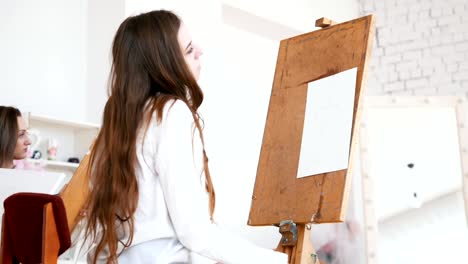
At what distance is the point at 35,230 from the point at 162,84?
46cm

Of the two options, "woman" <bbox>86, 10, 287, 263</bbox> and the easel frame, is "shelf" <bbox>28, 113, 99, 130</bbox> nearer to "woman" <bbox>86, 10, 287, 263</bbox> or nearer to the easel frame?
the easel frame

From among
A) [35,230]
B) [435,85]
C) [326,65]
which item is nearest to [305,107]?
[326,65]

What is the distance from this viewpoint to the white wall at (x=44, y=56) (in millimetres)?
3984

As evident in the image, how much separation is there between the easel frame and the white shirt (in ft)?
9.20

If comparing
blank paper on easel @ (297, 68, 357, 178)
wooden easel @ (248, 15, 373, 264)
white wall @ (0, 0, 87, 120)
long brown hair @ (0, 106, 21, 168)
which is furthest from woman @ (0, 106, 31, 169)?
blank paper on easel @ (297, 68, 357, 178)

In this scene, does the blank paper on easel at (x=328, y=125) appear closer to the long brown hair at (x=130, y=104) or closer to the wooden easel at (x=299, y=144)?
the wooden easel at (x=299, y=144)

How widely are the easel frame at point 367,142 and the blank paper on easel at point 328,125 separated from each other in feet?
7.19

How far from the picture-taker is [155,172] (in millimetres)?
1459

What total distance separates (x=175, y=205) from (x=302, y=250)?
607 mm

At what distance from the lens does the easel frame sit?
163 inches

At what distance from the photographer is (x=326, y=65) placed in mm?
2135

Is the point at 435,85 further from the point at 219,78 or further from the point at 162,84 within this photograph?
the point at 162,84

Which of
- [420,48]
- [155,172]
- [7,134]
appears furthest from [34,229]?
[420,48]

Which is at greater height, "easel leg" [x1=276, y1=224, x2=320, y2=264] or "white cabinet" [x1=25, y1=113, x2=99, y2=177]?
"white cabinet" [x1=25, y1=113, x2=99, y2=177]
